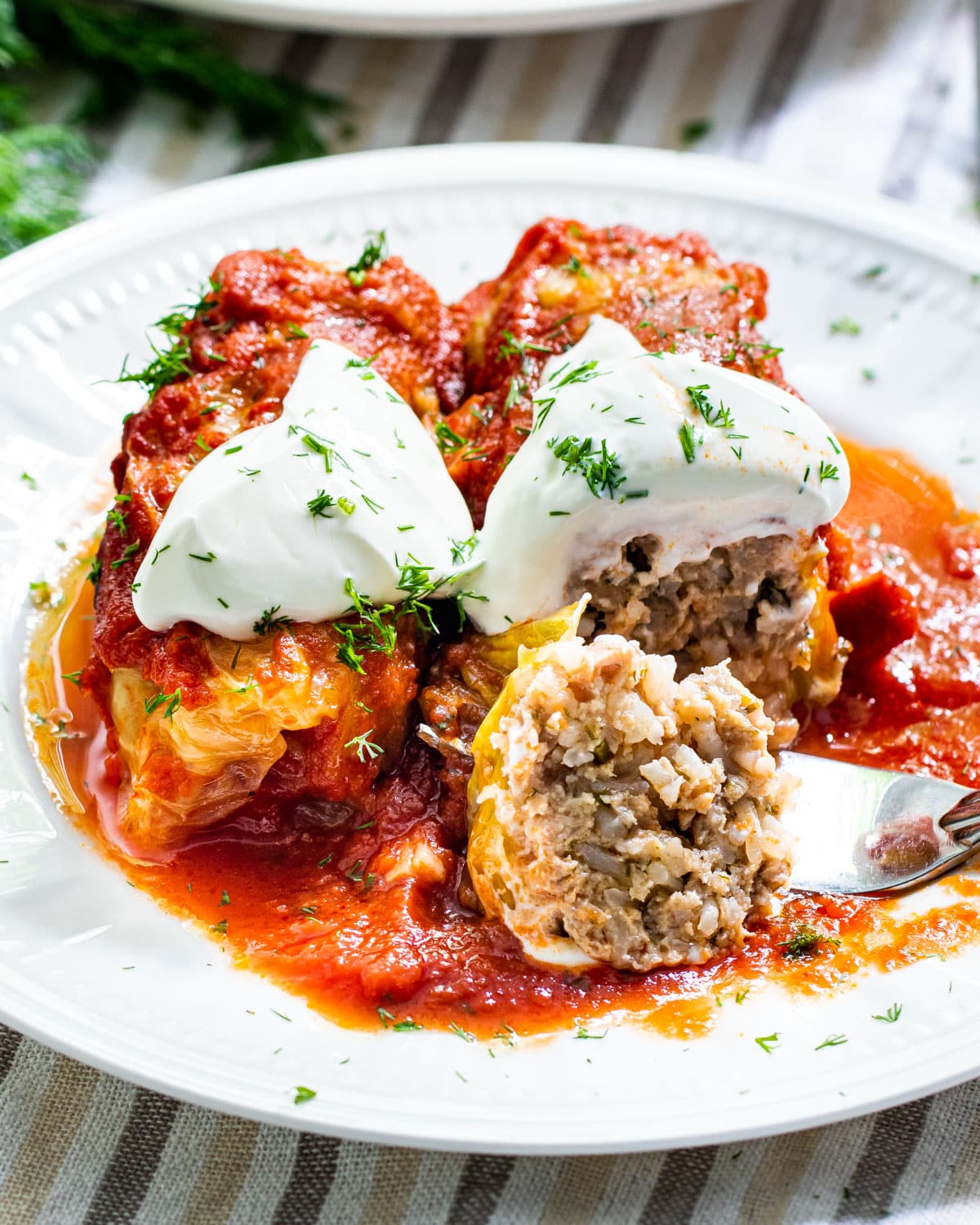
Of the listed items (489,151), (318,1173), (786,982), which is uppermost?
(489,151)

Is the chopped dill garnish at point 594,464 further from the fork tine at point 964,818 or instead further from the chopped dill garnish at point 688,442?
the fork tine at point 964,818

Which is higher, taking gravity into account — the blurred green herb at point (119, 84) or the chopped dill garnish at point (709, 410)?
the chopped dill garnish at point (709, 410)

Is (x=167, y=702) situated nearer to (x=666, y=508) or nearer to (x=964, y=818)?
(x=666, y=508)

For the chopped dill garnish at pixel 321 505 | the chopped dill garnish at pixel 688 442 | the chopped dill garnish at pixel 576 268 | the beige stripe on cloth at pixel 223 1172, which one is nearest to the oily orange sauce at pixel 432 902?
the beige stripe on cloth at pixel 223 1172

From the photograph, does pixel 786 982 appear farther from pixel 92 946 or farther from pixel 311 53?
pixel 311 53

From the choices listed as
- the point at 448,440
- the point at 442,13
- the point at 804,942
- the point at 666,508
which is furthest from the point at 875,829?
the point at 442,13

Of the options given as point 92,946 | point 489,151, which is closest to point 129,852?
point 92,946
